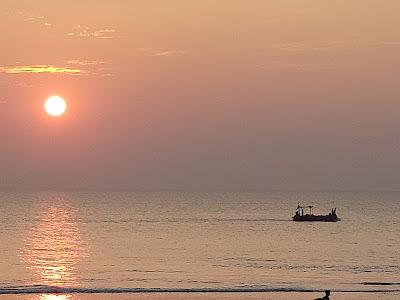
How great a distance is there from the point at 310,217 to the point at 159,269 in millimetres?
97919

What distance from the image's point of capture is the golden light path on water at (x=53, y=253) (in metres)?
74.2

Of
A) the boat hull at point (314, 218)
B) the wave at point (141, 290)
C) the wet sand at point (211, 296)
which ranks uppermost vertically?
the boat hull at point (314, 218)

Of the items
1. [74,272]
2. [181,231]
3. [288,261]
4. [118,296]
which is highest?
[181,231]

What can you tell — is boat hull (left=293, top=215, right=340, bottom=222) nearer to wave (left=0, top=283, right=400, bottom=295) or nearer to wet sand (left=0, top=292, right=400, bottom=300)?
wave (left=0, top=283, right=400, bottom=295)

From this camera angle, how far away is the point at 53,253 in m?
103

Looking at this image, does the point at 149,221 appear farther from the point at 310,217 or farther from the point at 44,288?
the point at 44,288

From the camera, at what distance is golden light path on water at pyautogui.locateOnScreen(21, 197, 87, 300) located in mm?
74194

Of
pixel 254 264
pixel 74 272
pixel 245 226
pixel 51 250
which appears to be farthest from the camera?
pixel 245 226

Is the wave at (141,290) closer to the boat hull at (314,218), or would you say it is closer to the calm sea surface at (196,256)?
the calm sea surface at (196,256)

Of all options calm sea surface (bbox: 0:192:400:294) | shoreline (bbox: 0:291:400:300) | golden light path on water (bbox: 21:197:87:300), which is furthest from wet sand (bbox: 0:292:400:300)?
calm sea surface (bbox: 0:192:400:294)

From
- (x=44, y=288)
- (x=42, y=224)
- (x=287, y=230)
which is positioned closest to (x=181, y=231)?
(x=287, y=230)

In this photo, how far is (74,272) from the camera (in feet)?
266

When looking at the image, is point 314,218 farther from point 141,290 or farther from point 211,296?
point 211,296

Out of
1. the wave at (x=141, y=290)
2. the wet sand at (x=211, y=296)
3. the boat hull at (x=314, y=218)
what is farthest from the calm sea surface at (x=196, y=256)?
the boat hull at (x=314, y=218)
